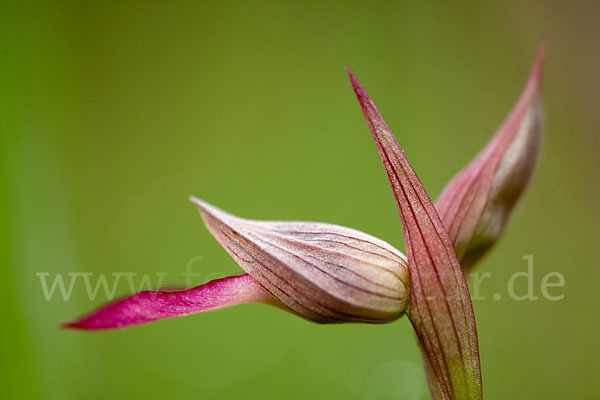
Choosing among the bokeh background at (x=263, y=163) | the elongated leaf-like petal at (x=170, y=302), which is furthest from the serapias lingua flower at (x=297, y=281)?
the bokeh background at (x=263, y=163)

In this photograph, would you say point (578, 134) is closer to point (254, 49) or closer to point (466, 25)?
point (466, 25)

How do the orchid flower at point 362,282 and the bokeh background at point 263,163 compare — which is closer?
the orchid flower at point 362,282

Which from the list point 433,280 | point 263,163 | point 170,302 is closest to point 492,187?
point 433,280

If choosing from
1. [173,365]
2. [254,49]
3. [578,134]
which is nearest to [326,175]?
[254,49]

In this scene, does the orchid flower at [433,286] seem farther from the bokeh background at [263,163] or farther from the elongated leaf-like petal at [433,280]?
the bokeh background at [263,163]

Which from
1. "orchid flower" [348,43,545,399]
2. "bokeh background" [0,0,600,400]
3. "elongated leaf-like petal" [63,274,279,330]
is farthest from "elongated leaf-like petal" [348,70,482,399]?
"bokeh background" [0,0,600,400]

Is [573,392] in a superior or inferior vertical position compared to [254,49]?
inferior

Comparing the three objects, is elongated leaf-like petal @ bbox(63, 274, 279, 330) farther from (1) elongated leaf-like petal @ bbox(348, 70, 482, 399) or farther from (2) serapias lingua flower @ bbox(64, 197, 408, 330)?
(1) elongated leaf-like petal @ bbox(348, 70, 482, 399)
